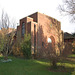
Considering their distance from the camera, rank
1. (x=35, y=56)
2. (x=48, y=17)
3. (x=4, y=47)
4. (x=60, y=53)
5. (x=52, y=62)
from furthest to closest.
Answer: (x=48, y=17) → (x=35, y=56) → (x=4, y=47) → (x=52, y=62) → (x=60, y=53)

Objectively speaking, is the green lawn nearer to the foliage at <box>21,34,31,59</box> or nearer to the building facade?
the foliage at <box>21,34,31,59</box>

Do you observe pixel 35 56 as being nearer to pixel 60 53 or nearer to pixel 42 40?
pixel 42 40

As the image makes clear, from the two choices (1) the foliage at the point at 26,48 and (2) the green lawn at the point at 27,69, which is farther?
(1) the foliage at the point at 26,48

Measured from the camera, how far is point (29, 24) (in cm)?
1648

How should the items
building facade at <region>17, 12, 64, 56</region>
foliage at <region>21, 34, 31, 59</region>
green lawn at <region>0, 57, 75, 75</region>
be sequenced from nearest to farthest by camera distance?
green lawn at <region>0, 57, 75, 75</region> → foliage at <region>21, 34, 31, 59</region> → building facade at <region>17, 12, 64, 56</region>

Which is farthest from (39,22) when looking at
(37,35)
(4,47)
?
(4,47)

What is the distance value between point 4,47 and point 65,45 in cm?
825

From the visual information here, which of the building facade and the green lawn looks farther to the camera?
the building facade

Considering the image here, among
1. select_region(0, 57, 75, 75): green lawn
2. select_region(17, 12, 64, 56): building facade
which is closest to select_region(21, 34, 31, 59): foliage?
select_region(17, 12, 64, 56): building facade

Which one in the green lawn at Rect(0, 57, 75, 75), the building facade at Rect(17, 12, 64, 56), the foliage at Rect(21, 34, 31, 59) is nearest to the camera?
the green lawn at Rect(0, 57, 75, 75)

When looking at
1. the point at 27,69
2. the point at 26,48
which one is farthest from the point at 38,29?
the point at 27,69

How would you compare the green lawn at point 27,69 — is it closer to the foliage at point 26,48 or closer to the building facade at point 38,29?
the foliage at point 26,48

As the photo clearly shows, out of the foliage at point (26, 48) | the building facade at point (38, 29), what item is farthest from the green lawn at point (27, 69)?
the building facade at point (38, 29)

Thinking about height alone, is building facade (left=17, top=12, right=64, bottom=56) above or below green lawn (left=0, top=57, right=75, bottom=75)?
above
